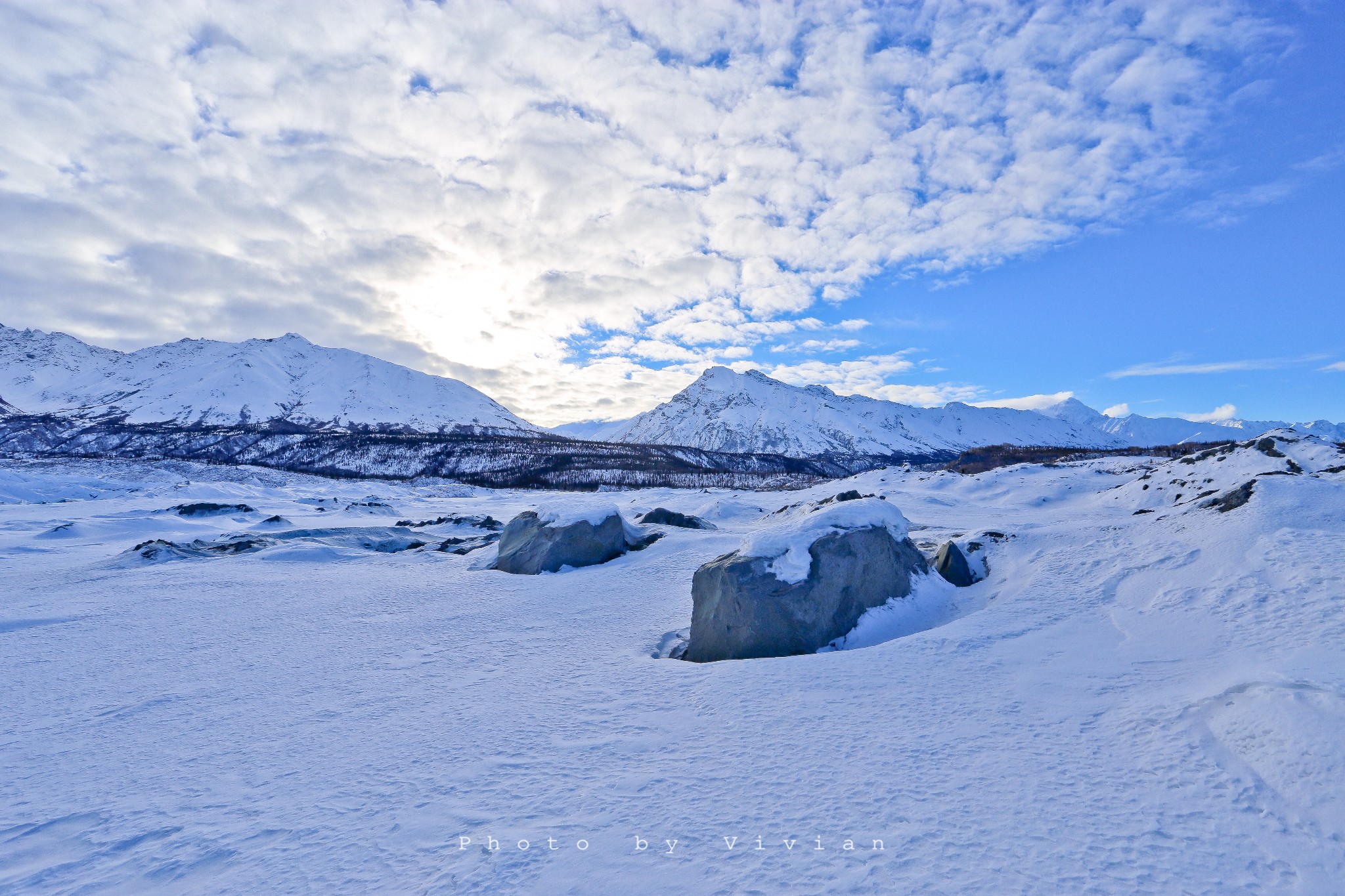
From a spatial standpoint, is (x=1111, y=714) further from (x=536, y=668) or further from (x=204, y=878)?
(x=204, y=878)

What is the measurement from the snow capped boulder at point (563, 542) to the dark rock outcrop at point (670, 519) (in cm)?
393

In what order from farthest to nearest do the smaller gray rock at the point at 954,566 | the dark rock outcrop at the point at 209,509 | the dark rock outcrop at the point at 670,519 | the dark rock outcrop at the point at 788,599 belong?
the dark rock outcrop at the point at 209,509 → the dark rock outcrop at the point at 670,519 → the smaller gray rock at the point at 954,566 → the dark rock outcrop at the point at 788,599

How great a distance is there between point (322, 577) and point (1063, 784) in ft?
44.6

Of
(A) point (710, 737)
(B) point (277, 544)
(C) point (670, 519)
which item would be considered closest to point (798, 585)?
(A) point (710, 737)

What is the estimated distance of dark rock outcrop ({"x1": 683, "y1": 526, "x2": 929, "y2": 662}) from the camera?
25.1 feet

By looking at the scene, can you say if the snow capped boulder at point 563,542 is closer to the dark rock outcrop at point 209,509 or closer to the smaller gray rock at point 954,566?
the smaller gray rock at point 954,566

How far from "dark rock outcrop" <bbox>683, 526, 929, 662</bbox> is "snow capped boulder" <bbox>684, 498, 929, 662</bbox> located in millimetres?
11

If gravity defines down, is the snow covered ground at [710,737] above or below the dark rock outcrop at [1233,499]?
below

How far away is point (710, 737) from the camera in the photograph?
482 centimetres

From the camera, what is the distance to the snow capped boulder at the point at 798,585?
7.70 m

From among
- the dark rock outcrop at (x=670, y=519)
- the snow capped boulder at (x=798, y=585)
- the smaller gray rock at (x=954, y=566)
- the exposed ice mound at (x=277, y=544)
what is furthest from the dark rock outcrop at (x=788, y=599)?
the exposed ice mound at (x=277, y=544)

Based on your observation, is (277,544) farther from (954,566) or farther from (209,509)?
(954,566)

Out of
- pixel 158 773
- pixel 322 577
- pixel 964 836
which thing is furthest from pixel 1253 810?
pixel 322 577

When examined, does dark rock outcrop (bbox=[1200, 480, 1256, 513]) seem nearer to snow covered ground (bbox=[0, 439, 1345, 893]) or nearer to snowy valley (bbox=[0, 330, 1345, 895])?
snowy valley (bbox=[0, 330, 1345, 895])
